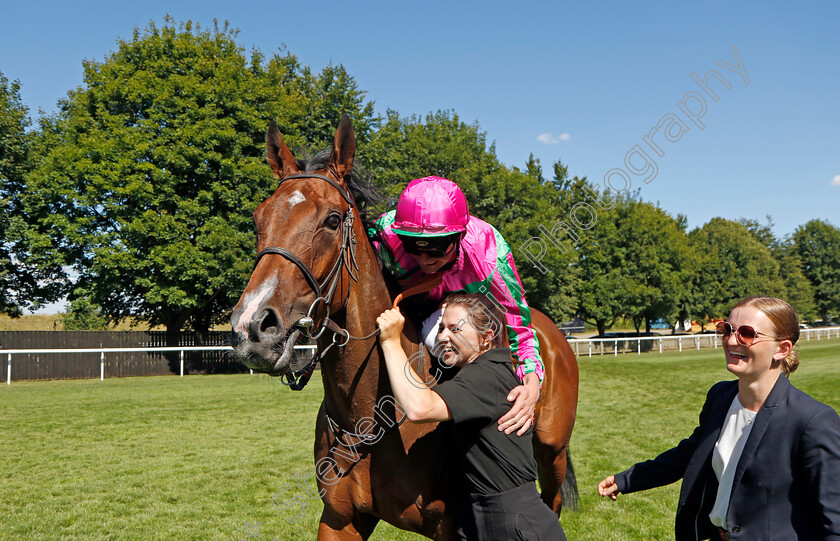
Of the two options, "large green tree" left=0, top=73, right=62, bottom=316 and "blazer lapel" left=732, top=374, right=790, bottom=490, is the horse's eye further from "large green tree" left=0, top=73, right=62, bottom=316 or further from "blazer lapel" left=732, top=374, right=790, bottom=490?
"large green tree" left=0, top=73, right=62, bottom=316

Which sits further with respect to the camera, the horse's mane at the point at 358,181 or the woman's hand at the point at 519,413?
the horse's mane at the point at 358,181

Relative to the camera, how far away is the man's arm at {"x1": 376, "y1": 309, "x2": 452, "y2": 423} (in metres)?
2.06

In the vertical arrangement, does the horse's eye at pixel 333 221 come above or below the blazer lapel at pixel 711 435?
above

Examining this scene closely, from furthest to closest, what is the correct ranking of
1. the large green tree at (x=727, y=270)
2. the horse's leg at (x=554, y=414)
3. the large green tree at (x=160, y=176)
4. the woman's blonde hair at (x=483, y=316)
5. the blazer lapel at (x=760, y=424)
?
the large green tree at (x=727, y=270)
the large green tree at (x=160, y=176)
the horse's leg at (x=554, y=414)
the woman's blonde hair at (x=483, y=316)
the blazer lapel at (x=760, y=424)

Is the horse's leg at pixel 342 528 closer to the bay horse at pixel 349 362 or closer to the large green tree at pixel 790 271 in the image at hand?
the bay horse at pixel 349 362

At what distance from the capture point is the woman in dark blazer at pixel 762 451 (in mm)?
1843

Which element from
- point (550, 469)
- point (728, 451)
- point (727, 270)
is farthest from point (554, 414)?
point (727, 270)

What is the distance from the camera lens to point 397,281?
2820 millimetres

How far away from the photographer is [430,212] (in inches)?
96.6

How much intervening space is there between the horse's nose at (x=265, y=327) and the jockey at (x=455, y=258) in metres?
0.79

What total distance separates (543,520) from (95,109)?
2550 cm

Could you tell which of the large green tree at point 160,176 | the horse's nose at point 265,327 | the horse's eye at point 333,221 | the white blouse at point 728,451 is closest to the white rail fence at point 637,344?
the large green tree at point 160,176

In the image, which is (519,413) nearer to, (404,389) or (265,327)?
(404,389)

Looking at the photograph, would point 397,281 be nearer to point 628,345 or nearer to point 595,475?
point 595,475
